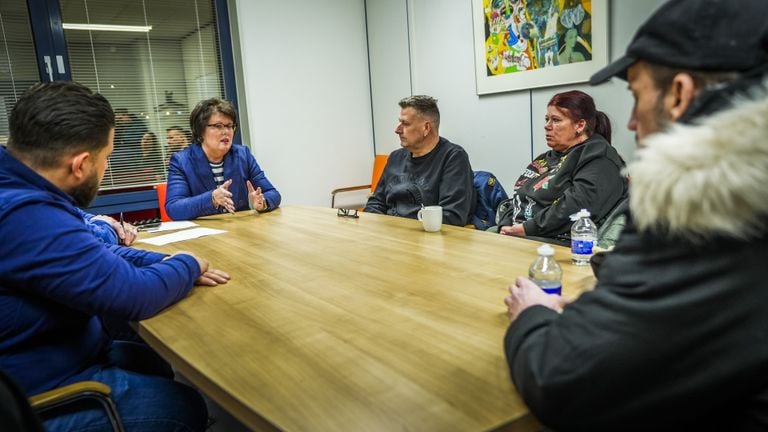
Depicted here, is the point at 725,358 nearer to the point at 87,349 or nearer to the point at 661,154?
the point at 661,154

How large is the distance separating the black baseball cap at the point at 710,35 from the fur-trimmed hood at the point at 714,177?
0.07 m

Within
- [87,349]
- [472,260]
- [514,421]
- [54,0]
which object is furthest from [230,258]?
[54,0]

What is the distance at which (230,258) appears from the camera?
1.88 meters

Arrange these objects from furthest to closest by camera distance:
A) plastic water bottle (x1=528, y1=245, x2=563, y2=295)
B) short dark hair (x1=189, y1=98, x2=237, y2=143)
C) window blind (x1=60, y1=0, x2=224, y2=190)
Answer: window blind (x1=60, y1=0, x2=224, y2=190) → short dark hair (x1=189, y1=98, x2=237, y2=143) → plastic water bottle (x1=528, y1=245, x2=563, y2=295)

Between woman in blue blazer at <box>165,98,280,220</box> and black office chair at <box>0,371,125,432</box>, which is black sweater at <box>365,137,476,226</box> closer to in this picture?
woman in blue blazer at <box>165,98,280,220</box>

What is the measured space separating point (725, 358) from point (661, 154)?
0.90 feet

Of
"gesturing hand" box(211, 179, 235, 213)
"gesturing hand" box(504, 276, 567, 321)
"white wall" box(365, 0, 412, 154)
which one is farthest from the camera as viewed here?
"white wall" box(365, 0, 412, 154)

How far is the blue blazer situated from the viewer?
9.41 feet

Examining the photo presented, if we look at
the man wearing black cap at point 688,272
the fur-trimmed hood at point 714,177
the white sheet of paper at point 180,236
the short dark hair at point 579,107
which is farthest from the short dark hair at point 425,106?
the fur-trimmed hood at point 714,177

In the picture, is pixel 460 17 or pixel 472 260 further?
pixel 460 17

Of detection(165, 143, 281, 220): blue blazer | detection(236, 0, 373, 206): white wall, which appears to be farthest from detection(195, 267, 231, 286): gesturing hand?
detection(236, 0, 373, 206): white wall

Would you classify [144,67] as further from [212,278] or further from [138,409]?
[138,409]

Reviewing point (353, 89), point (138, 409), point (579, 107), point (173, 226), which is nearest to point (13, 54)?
point (173, 226)

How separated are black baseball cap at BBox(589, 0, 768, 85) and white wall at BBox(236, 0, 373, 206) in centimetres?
406
